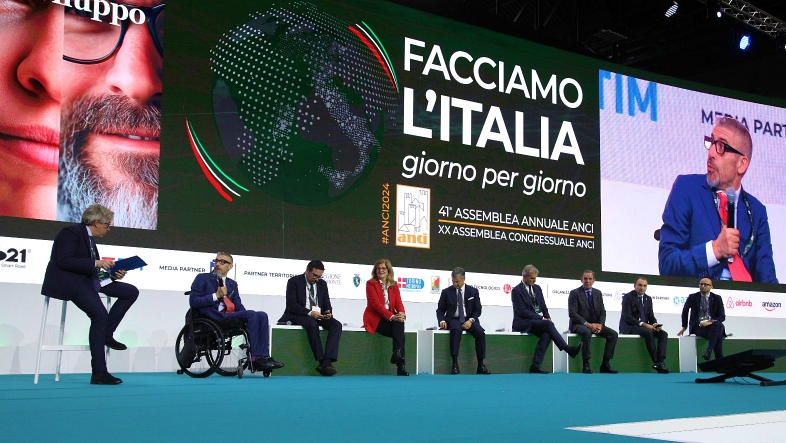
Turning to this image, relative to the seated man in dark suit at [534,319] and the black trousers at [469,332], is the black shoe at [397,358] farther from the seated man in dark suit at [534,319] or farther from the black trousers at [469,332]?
the seated man in dark suit at [534,319]

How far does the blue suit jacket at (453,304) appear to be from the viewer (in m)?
8.01

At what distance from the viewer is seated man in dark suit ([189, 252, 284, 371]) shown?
6.09m

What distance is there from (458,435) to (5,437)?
142 centimetres

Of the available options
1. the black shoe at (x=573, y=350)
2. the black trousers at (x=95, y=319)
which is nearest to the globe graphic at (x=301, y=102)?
the black shoe at (x=573, y=350)

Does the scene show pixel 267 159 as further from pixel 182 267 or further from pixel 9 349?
pixel 9 349

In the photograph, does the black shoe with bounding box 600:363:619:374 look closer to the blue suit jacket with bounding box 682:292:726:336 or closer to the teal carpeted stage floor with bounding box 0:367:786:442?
the blue suit jacket with bounding box 682:292:726:336

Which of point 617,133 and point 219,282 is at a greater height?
point 617,133

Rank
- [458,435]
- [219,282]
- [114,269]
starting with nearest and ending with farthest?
[458,435]
[114,269]
[219,282]

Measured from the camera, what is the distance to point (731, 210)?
11008mm

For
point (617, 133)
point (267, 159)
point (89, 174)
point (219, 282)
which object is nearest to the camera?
point (219, 282)

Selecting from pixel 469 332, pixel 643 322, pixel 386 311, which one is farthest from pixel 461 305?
pixel 643 322

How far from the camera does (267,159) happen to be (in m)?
7.94

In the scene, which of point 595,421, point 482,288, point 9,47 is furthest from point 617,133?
point 595,421

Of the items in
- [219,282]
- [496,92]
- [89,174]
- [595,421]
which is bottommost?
[595,421]
